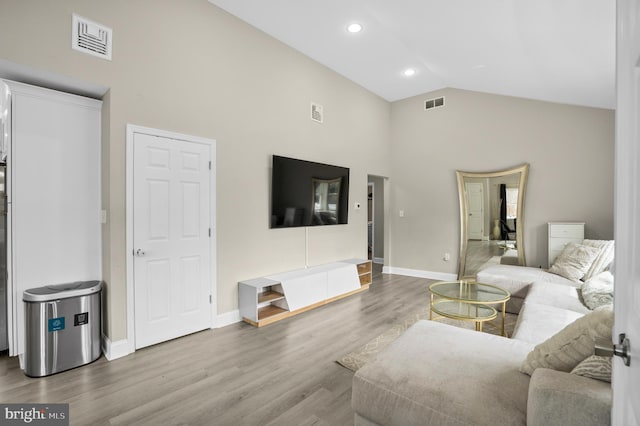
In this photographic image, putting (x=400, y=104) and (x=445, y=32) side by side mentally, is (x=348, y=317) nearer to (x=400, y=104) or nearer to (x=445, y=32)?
(x=445, y=32)

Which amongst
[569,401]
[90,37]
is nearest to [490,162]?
[569,401]

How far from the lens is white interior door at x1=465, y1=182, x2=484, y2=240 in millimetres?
5180

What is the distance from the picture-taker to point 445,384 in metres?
1.42

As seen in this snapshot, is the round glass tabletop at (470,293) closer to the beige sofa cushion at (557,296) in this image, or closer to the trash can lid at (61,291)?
the beige sofa cushion at (557,296)

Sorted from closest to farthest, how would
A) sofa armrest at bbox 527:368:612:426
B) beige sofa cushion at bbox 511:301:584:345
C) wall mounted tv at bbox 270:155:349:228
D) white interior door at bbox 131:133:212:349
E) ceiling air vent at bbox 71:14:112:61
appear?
sofa armrest at bbox 527:368:612:426
beige sofa cushion at bbox 511:301:584:345
ceiling air vent at bbox 71:14:112:61
white interior door at bbox 131:133:212:349
wall mounted tv at bbox 270:155:349:228

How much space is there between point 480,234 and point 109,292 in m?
5.19

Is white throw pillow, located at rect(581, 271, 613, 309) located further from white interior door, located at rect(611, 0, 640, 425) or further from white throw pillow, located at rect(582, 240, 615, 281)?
white interior door, located at rect(611, 0, 640, 425)

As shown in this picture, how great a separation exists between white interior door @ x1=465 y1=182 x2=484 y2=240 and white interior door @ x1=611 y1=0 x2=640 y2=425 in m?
4.78

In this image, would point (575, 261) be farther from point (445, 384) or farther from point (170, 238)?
point (170, 238)

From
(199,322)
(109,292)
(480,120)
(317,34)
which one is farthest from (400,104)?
(109,292)

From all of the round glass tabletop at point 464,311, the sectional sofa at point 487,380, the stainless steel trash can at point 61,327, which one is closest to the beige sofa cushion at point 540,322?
the round glass tabletop at point 464,311

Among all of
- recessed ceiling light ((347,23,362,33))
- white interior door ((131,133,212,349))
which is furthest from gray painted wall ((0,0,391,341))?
recessed ceiling light ((347,23,362,33))

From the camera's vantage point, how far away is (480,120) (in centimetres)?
522

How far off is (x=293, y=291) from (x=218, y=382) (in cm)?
156
